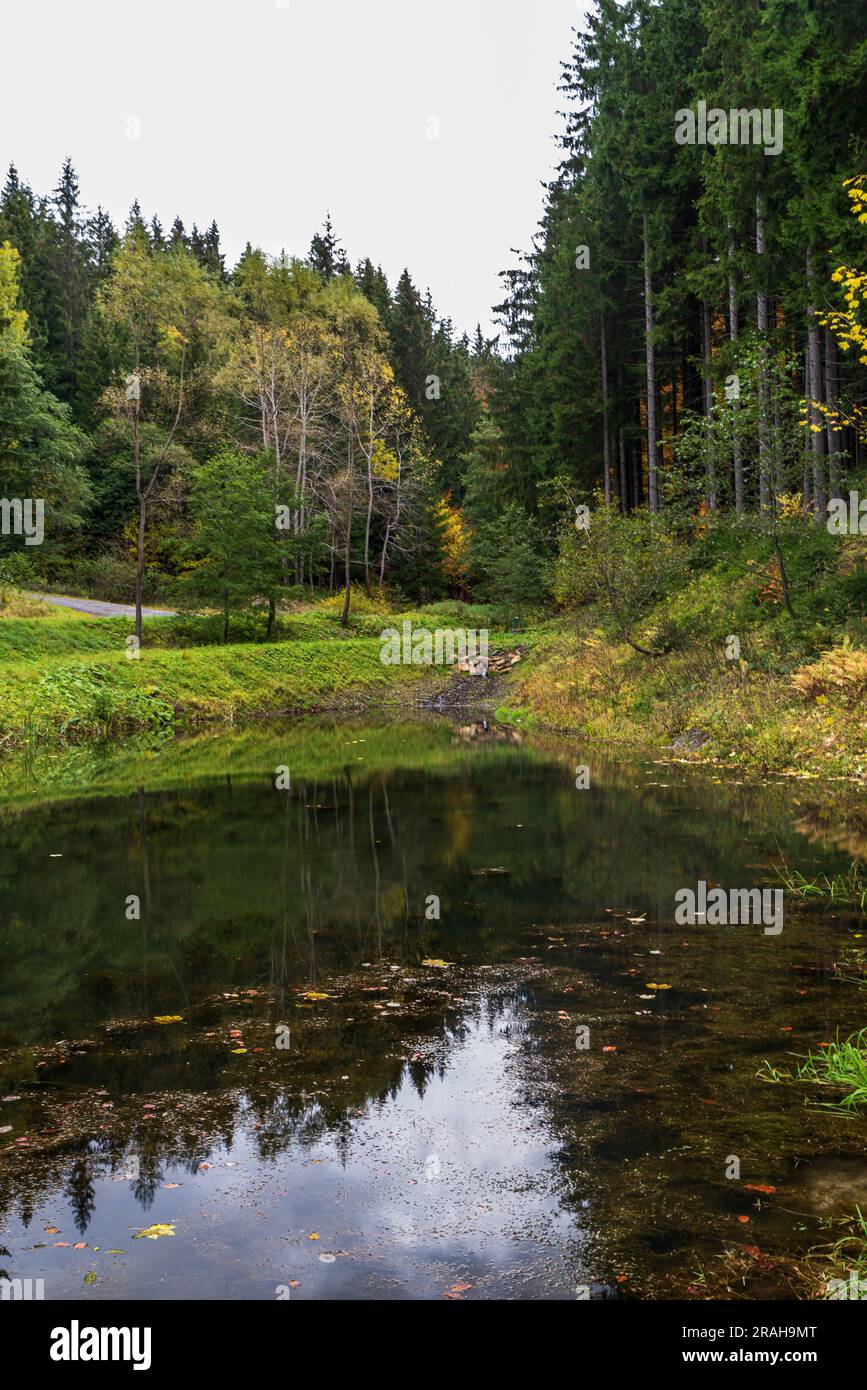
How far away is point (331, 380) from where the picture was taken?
4503cm

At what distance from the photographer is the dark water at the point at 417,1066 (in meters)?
3.90

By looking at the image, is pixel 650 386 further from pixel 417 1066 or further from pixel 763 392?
pixel 417 1066

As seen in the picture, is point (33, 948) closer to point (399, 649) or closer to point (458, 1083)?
point (458, 1083)

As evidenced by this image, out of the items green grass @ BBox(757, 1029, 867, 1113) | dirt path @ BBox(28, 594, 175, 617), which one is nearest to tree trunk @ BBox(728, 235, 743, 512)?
green grass @ BBox(757, 1029, 867, 1113)

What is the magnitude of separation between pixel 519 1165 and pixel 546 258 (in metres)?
45.3

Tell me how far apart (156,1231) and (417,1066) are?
1.99 m

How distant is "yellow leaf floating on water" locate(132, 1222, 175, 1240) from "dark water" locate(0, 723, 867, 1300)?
4 centimetres

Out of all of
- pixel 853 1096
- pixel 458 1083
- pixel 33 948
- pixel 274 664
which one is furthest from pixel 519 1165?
pixel 274 664

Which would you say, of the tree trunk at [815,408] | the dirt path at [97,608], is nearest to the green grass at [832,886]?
the tree trunk at [815,408]

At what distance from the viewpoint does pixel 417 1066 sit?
574cm

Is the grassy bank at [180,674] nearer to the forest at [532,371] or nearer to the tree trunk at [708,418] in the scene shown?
the forest at [532,371]

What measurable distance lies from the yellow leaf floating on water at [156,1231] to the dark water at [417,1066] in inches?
1.6

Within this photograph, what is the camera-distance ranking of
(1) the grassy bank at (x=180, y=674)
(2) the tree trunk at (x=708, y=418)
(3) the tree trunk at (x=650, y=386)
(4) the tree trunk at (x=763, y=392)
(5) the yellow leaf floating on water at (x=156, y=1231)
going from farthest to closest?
1. (3) the tree trunk at (x=650, y=386)
2. (1) the grassy bank at (x=180, y=674)
3. (2) the tree trunk at (x=708, y=418)
4. (4) the tree trunk at (x=763, y=392)
5. (5) the yellow leaf floating on water at (x=156, y=1231)

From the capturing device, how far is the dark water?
3.90 meters
